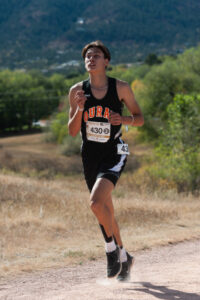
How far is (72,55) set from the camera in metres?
155

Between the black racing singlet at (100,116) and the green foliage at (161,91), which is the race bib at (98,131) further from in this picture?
the green foliage at (161,91)

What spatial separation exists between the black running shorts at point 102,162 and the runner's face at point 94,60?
31.9 inches

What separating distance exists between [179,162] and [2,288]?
1766cm

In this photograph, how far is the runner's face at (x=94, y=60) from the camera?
15.5 feet

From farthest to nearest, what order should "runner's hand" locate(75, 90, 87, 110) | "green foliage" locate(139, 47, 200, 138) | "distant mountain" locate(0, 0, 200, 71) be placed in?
"distant mountain" locate(0, 0, 200, 71), "green foliage" locate(139, 47, 200, 138), "runner's hand" locate(75, 90, 87, 110)

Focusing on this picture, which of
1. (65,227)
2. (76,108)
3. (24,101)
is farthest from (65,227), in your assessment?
(24,101)

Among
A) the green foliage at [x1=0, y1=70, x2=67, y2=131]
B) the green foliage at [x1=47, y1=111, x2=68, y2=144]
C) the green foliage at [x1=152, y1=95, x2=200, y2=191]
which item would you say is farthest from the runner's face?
the green foliage at [x1=0, y1=70, x2=67, y2=131]

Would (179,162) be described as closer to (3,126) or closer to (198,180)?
(198,180)

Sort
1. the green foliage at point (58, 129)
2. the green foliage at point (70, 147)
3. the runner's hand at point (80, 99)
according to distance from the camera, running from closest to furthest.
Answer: the runner's hand at point (80, 99) → the green foliage at point (70, 147) → the green foliage at point (58, 129)

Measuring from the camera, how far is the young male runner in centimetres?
466

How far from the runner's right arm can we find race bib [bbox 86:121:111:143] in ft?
0.38

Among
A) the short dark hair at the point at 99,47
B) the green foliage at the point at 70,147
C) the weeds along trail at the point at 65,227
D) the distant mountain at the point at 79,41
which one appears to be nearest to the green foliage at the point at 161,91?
the green foliage at the point at 70,147

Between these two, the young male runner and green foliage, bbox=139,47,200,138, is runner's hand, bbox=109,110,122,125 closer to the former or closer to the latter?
the young male runner

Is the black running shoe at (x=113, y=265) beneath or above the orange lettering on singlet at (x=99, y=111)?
beneath
